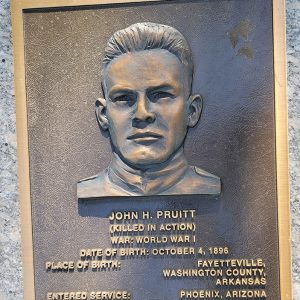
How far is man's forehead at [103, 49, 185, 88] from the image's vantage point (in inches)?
95.0

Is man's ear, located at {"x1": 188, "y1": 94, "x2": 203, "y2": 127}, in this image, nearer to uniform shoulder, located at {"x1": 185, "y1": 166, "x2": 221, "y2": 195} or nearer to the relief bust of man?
the relief bust of man

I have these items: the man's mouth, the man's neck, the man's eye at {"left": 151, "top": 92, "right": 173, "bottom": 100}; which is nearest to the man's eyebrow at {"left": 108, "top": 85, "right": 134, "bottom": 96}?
the man's eye at {"left": 151, "top": 92, "right": 173, "bottom": 100}

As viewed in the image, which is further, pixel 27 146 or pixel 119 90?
pixel 27 146

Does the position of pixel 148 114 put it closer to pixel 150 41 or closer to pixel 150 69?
pixel 150 69

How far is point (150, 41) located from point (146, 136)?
0.46 m

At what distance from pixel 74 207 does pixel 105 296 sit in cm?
48

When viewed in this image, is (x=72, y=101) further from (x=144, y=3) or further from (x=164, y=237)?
(x=164, y=237)

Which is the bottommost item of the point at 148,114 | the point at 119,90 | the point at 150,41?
the point at 148,114

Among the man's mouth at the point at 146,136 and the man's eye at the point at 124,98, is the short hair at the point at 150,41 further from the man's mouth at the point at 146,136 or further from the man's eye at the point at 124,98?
the man's mouth at the point at 146,136

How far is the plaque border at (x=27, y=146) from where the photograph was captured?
8.03ft

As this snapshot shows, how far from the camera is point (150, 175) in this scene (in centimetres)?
250

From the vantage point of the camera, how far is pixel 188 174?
2488 millimetres

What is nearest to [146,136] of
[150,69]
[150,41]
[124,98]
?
[124,98]

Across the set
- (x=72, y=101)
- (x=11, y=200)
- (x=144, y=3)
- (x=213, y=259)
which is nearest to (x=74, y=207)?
(x=11, y=200)
